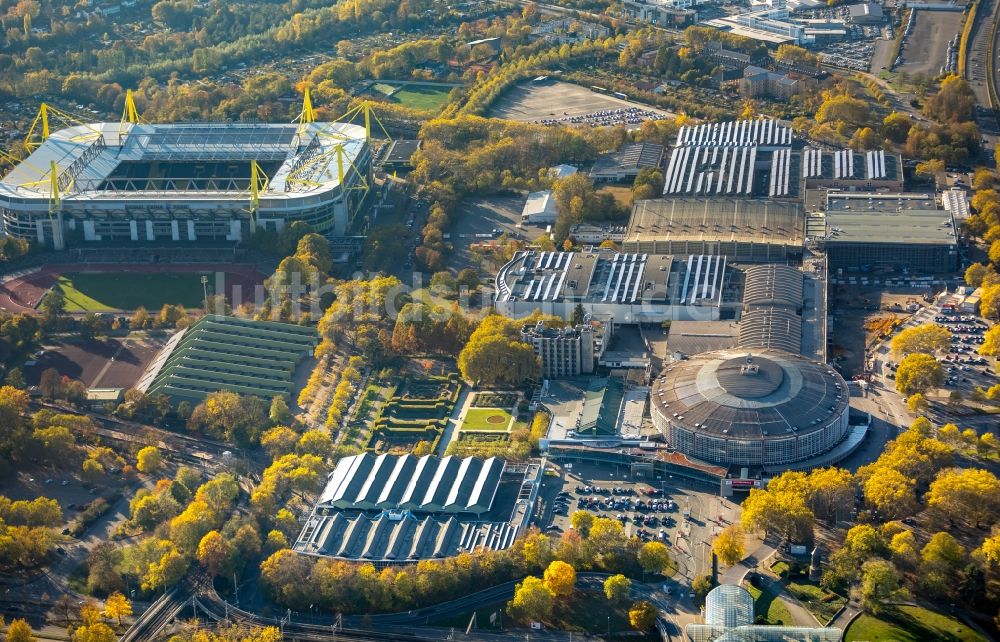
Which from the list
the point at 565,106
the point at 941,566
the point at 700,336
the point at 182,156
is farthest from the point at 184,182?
the point at 941,566

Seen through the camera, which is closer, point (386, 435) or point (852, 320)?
point (386, 435)

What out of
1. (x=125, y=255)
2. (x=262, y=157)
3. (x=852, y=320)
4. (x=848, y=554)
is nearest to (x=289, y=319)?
(x=125, y=255)

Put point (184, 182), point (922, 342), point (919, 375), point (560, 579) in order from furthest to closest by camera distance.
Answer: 1. point (184, 182)
2. point (922, 342)
3. point (919, 375)
4. point (560, 579)

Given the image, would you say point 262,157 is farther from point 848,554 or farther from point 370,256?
point 848,554

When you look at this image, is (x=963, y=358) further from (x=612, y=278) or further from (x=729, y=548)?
(x=729, y=548)

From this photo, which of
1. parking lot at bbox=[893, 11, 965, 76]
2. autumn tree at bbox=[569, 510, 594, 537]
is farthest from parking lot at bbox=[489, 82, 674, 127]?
autumn tree at bbox=[569, 510, 594, 537]

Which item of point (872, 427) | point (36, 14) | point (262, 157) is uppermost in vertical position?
point (872, 427)
